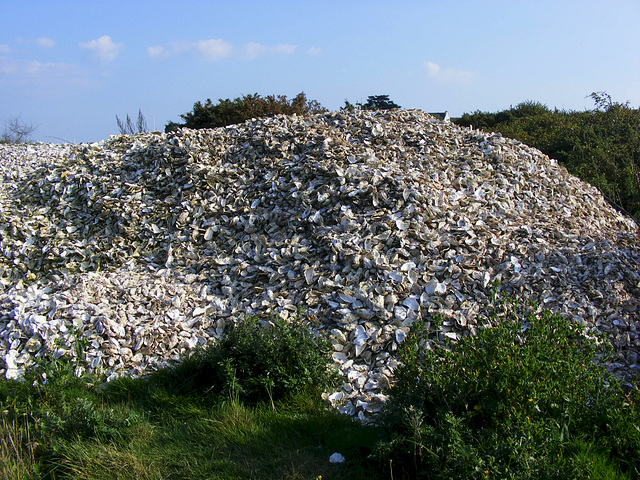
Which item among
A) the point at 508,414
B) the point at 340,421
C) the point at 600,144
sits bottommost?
the point at 340,421

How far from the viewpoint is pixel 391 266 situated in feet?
12.7

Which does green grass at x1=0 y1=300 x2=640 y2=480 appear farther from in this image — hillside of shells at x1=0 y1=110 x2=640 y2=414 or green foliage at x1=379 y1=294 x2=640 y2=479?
hillside of shells at x1=0 y1=110 x2=640 y2=414

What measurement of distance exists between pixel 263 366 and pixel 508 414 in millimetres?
1529

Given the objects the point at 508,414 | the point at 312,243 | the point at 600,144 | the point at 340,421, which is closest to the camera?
the point at 508,414

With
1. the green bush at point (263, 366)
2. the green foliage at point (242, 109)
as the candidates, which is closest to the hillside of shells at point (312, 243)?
the green bush at point (263, 366)

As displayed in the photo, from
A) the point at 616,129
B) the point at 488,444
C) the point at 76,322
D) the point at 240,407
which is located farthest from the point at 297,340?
the point at 616,129

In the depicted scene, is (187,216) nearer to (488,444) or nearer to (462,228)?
(462,228)

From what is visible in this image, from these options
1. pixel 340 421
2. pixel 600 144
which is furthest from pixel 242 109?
pixel 340 421

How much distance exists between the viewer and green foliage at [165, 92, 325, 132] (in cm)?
1054

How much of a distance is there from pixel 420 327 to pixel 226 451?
1263mm

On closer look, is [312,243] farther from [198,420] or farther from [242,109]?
[242,109]

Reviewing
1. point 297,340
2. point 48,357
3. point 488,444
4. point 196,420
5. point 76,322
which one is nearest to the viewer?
Answer: point 488,444

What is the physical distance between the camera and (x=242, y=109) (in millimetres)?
10602

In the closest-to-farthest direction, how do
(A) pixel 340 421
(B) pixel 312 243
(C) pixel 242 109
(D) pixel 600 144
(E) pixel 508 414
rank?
(E) pixel 508 414, (A) pixel 340 421, (B) pixel 312 243, (D) pixel 600 144, (C) pixel 242 109
